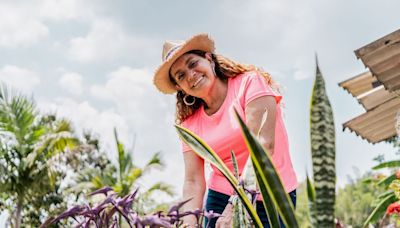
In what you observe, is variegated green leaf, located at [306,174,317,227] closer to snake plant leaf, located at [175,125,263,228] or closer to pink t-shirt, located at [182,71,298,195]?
snake plant leaf, located at [175,125,263,228]

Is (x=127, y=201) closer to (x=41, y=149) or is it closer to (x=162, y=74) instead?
(x=162, y=74)

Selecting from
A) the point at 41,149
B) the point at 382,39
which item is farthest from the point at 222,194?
the point at 41,149

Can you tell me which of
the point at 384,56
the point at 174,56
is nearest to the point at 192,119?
the point at 174,56

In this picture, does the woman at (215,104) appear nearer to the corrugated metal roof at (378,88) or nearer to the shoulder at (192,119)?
the shoulder at (192,119)

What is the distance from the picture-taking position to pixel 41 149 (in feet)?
36.9

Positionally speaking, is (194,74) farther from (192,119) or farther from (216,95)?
(192,119)

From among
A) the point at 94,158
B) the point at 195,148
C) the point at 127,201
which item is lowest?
the point at 127,201

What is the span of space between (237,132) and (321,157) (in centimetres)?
126

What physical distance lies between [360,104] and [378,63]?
3.76 feet

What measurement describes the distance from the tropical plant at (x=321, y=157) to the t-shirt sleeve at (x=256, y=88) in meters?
1.11

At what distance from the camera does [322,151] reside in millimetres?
612

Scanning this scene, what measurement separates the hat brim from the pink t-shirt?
7.5 inches

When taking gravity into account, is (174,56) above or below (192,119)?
above

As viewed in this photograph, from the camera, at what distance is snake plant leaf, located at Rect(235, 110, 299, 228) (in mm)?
613
